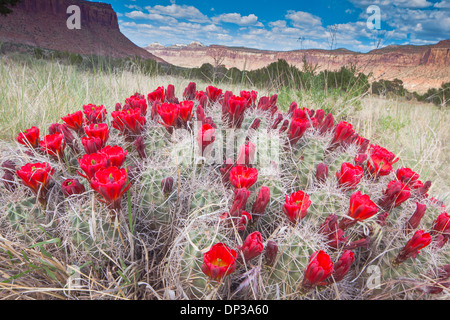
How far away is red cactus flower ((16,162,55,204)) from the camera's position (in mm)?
1585

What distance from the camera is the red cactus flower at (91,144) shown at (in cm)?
177

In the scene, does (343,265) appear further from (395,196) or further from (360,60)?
(360,60)

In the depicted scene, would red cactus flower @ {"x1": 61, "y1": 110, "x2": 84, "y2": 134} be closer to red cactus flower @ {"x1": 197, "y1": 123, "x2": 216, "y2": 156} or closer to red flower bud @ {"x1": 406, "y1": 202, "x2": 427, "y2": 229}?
red cactus flower @ {"x1": 197, "y1": 123, "x2": 216, "y2": 156}

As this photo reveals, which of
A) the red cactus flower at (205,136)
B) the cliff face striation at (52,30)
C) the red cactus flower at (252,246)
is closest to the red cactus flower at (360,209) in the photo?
the red cactus flower at (252,246)

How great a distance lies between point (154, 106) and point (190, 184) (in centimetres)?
90

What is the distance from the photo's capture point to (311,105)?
18.1 feet

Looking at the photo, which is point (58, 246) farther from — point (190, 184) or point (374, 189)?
point (374, 189)

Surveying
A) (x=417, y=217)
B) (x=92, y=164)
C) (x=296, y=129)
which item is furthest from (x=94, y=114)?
(x=417, y=217)

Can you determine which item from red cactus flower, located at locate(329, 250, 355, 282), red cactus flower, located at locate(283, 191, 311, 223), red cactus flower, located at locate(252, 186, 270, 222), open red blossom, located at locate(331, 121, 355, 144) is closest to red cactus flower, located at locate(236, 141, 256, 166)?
red cactus flower, located at locate(252, 186, 270, 222)

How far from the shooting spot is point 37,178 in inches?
63.6

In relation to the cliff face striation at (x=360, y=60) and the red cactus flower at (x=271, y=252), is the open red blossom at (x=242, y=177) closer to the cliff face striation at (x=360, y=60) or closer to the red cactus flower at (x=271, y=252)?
the red cactus flower at (x=271, y=252)
